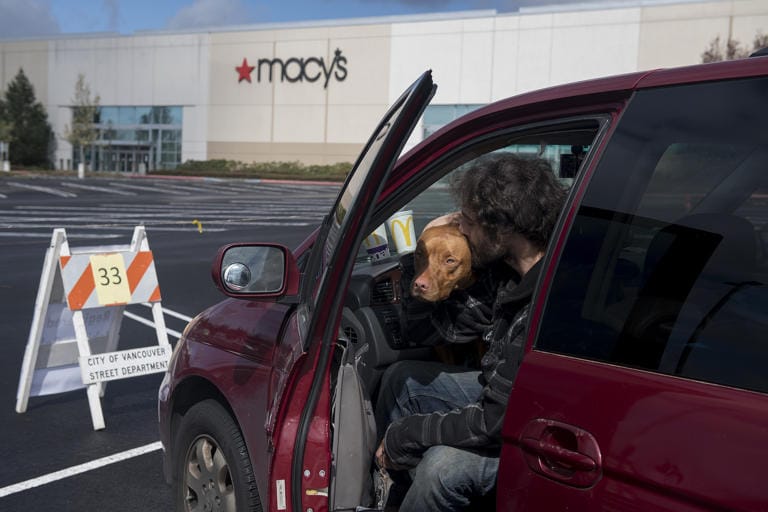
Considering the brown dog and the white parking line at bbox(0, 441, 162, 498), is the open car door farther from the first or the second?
the white parking line at bbox(0, 441, 162, 498)

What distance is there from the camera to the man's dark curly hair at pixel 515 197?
8.00 feet

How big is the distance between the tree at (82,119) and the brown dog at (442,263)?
60.5 metres

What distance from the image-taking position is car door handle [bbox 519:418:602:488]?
161 cm

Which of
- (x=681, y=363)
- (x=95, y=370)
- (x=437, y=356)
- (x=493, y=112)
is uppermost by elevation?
(x=493, y=112)

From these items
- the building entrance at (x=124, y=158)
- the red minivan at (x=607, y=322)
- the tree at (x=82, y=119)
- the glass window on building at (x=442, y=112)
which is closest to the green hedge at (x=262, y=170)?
the building entrance at (x=124, y=158)

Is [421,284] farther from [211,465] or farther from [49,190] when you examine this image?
[49,190]

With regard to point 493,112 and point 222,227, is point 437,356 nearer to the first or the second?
point 493,112

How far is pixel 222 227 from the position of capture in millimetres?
19891

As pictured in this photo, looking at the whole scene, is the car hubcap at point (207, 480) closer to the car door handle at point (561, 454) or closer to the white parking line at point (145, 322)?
the car door handle at point (561, 454)

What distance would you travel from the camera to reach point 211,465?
9.57ft

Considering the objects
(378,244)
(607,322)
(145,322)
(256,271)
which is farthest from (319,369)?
(145,322)

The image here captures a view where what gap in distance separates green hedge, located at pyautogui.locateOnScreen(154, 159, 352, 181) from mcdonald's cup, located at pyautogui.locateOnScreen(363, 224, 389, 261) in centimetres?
4666

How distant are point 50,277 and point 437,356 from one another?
2957mm

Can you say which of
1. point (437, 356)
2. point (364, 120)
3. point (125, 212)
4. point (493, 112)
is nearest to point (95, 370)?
point (437, 356)
